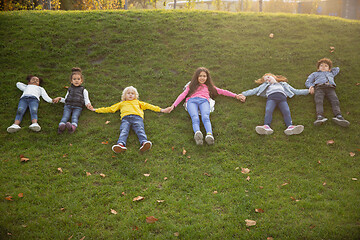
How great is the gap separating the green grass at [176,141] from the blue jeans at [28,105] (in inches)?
13.3

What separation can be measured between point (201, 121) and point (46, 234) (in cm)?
465

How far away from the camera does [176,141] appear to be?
22.2 feet

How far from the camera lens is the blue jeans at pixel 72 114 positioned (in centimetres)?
715


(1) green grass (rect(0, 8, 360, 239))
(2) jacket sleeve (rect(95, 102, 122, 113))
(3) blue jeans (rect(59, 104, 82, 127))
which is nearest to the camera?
(1) green grass (rect(0, 8, 360, 239))

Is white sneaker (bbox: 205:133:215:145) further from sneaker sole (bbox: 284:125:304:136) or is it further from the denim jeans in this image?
the denim jeans

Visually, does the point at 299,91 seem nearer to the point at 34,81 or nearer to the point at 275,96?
the point at 275,96

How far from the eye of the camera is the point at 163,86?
909 centimetres

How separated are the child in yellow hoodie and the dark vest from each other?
0.57 m

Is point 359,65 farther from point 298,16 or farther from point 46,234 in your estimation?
point 46,234

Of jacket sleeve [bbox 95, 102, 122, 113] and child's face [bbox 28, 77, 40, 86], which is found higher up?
child's face [bbox 28, 77, 40, 86]

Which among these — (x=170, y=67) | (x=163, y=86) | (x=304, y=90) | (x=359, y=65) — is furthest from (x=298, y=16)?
(x=163, y=86)

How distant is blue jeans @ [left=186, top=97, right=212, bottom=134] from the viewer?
6.72 meters

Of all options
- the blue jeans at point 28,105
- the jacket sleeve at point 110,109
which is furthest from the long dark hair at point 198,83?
the blue jeans at point 28,105

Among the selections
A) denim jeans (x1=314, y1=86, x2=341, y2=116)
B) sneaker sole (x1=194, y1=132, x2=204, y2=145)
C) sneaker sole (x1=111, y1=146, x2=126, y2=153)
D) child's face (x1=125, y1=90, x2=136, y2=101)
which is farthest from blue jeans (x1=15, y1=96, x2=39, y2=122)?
denim jeans (x1=314, y1=86, x2=341, y2=116)
